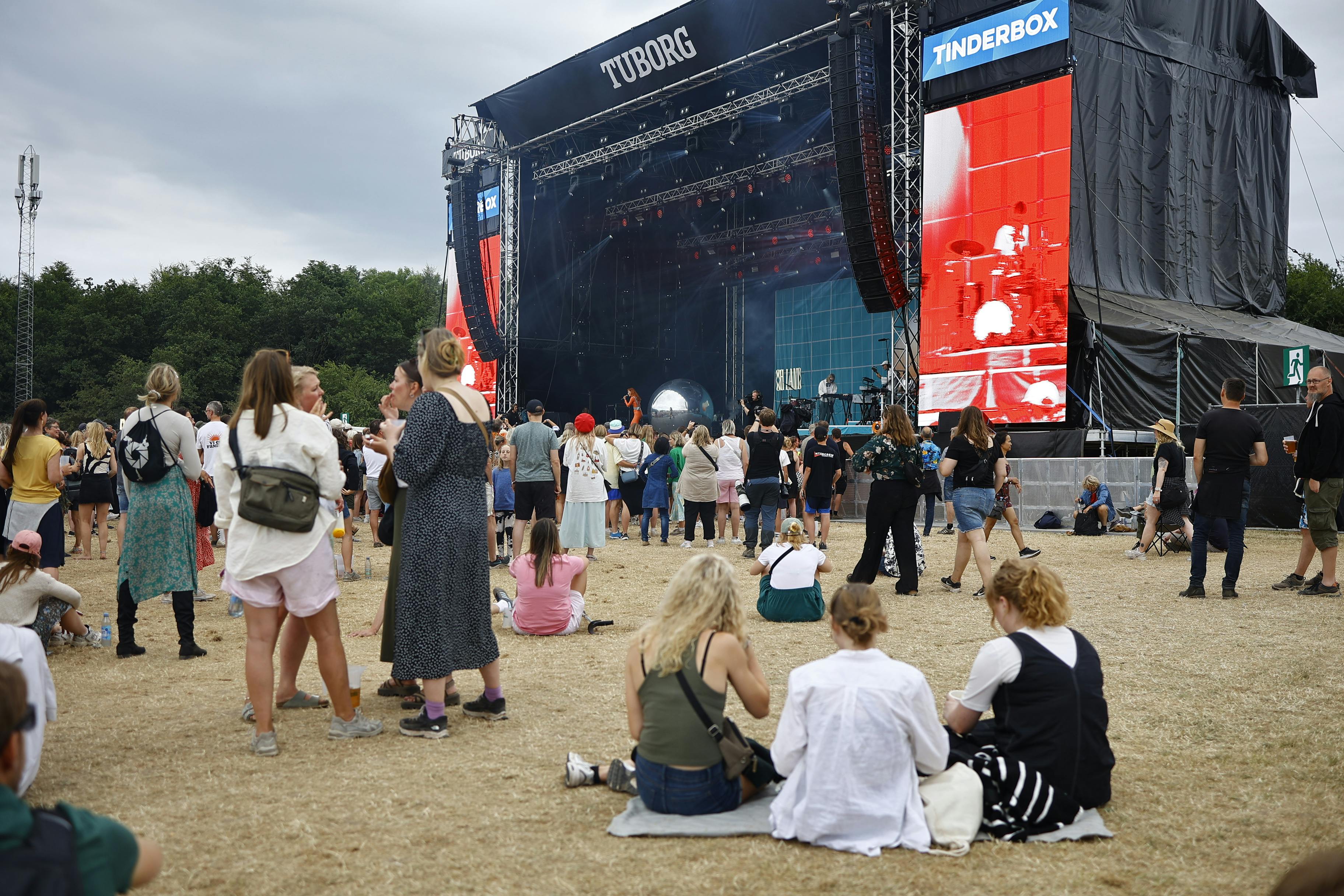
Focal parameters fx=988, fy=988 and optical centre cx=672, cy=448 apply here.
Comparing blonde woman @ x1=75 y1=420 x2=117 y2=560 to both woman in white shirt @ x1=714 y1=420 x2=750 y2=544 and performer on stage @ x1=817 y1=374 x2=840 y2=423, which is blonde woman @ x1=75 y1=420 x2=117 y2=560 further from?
performer on stage @ x1=817 y1=374 x2=840 y2=423

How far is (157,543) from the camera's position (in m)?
5.74

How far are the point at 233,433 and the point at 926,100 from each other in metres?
13.9

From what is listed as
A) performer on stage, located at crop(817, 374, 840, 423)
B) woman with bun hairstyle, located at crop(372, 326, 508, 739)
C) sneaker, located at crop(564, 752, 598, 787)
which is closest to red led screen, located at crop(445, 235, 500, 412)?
performer on stage, located at crop(817, 374, 840, 423)

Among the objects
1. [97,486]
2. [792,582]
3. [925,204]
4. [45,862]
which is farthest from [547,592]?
[925,204]

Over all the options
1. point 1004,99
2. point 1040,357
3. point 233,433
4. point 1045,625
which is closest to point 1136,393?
point 1040,357

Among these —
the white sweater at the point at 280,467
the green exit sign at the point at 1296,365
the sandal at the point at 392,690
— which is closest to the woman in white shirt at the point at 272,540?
the white sweater at the point at 280,467

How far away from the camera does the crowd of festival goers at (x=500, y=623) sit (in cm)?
300

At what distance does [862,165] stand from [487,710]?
12.6 m

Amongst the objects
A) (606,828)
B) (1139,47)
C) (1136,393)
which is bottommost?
(606,828)

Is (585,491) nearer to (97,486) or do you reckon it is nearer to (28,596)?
(97,486)

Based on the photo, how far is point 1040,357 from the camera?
14.3 meters

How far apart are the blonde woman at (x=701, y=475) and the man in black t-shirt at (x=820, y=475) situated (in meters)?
1.40

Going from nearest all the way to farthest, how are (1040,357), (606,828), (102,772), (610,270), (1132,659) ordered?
(606,828), (102,772), (1132,659), (1040,357), (610,270)

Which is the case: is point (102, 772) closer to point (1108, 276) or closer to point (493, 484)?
point (493, 484)
